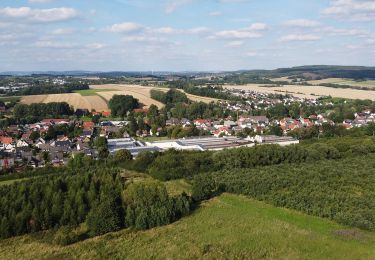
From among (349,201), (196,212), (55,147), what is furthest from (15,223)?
(55,147)

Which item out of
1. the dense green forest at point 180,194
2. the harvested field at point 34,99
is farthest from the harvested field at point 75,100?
the dense green forest at point 180,194

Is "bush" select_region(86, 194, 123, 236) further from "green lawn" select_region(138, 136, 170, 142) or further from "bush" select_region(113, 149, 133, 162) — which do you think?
"green lawn" select_region(138, 136, 170, 142)

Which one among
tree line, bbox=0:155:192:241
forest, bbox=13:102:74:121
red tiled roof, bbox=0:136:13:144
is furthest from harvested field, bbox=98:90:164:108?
tree line, bbox=0:155:192:241

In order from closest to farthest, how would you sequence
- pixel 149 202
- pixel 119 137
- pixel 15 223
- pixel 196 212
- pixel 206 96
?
1. pixel 15 223
2. pixel 149 202
3. pixel 196 212
4. pixel 119 137
5. pixel 206 96

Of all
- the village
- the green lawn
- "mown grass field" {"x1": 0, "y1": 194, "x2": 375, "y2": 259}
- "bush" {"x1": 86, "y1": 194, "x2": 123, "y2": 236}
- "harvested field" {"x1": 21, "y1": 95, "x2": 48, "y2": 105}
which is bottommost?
the green lawn

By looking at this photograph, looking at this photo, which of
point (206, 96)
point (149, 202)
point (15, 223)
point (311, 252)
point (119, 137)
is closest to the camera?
point (311, 252)

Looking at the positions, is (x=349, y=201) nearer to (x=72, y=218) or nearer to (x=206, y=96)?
(x=72, y=218)

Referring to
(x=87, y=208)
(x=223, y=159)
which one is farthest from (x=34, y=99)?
(x=87, y=208)
